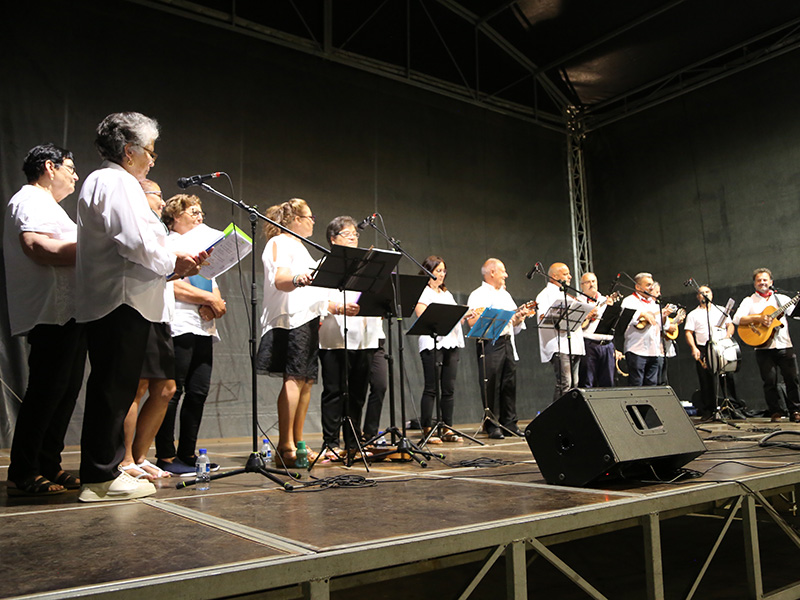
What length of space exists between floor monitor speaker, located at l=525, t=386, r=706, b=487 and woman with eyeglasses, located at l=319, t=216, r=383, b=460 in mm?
1443

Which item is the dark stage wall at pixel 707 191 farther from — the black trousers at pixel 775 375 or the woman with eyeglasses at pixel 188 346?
the woman with eyeglasses at pixel 188 346

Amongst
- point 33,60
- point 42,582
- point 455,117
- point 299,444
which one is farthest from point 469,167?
point 42,582

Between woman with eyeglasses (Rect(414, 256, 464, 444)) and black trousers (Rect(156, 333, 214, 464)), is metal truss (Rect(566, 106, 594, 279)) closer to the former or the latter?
woman with eyeglasses (Rect(414, 256, 464, 444))

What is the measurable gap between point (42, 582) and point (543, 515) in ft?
4.15

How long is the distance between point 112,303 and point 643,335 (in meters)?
6.23

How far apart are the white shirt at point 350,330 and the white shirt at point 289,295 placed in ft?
1.43

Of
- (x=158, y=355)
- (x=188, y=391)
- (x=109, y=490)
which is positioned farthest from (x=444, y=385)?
→ (x=109, y=490)

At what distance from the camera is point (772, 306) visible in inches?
304

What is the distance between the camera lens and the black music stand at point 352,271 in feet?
10.5

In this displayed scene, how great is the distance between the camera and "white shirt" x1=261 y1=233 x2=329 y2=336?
349 centimetres

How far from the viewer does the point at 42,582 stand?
1297 millimetres

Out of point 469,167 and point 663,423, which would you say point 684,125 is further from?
point 663,423

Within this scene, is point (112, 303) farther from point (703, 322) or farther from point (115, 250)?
point (703, 322)

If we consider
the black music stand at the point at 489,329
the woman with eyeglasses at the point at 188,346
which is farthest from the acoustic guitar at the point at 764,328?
the woman with eyeglasses at the point at 188,346
